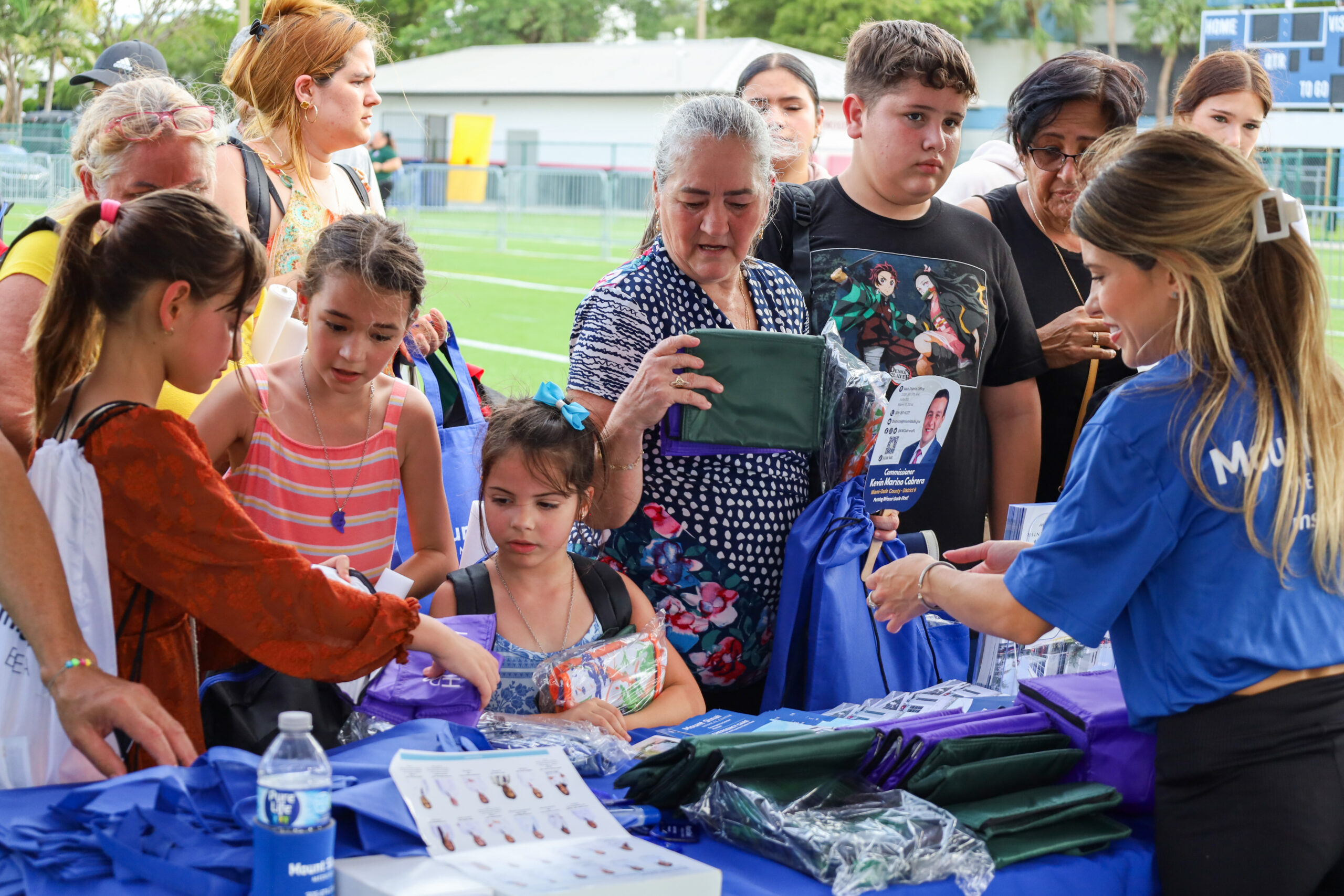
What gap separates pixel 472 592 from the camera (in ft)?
8.25

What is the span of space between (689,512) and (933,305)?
2.89 ft

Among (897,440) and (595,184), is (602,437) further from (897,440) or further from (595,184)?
(595,184)

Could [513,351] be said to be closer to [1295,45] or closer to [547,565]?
[1295,45]

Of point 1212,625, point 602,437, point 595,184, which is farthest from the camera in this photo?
point 595,184

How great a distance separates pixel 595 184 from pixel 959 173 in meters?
17.0

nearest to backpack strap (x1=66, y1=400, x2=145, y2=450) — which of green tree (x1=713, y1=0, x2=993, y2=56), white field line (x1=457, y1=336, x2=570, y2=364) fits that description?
white field line (x1=457, y1=336, x2=570, y2=364)

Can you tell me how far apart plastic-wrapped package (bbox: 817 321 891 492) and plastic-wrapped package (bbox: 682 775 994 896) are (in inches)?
36.0

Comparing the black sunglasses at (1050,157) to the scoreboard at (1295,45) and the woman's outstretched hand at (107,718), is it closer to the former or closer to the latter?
the woman's outstretched hand at (107,718)

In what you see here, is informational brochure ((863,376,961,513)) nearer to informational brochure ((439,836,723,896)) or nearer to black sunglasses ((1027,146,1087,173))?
black sunglasses ((1027,146,1087,173))

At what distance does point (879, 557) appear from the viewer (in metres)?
2.84

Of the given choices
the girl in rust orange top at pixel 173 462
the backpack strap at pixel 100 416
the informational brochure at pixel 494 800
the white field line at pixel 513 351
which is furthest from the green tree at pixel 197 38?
the informational brochure at pixel 494 800

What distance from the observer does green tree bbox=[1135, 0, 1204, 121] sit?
147 ft

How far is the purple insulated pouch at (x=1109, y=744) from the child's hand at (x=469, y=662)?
3.22ft

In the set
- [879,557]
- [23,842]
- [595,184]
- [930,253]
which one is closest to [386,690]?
[23,842]
